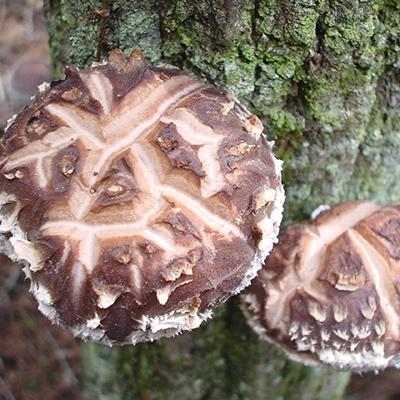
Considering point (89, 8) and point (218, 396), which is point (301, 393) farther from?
point (89, 8)

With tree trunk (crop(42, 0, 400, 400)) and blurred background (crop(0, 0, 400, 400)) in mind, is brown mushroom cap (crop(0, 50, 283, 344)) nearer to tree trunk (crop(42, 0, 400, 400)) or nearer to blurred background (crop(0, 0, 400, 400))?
tree trunk (crop(42, 0, 400, 400))

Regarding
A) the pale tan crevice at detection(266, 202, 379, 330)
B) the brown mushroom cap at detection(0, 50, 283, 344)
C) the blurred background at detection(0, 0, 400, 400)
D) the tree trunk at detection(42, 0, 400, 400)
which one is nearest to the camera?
the brown mushroom cap at detection(0, 50, 283, 344)

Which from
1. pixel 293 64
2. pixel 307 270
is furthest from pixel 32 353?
pixel 293 64

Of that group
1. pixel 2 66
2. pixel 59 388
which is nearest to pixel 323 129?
pixel 59 388

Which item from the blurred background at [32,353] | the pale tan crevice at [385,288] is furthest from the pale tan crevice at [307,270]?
the blurred background at [32,353]

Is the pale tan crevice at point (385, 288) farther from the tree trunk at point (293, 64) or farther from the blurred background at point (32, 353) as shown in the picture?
the blurred background at point (32, 353)

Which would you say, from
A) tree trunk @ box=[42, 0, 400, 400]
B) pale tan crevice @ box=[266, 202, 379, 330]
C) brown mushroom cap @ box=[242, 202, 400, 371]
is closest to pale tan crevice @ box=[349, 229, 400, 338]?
brown mushroom cap @ box=[242, 202, 400, 371]
